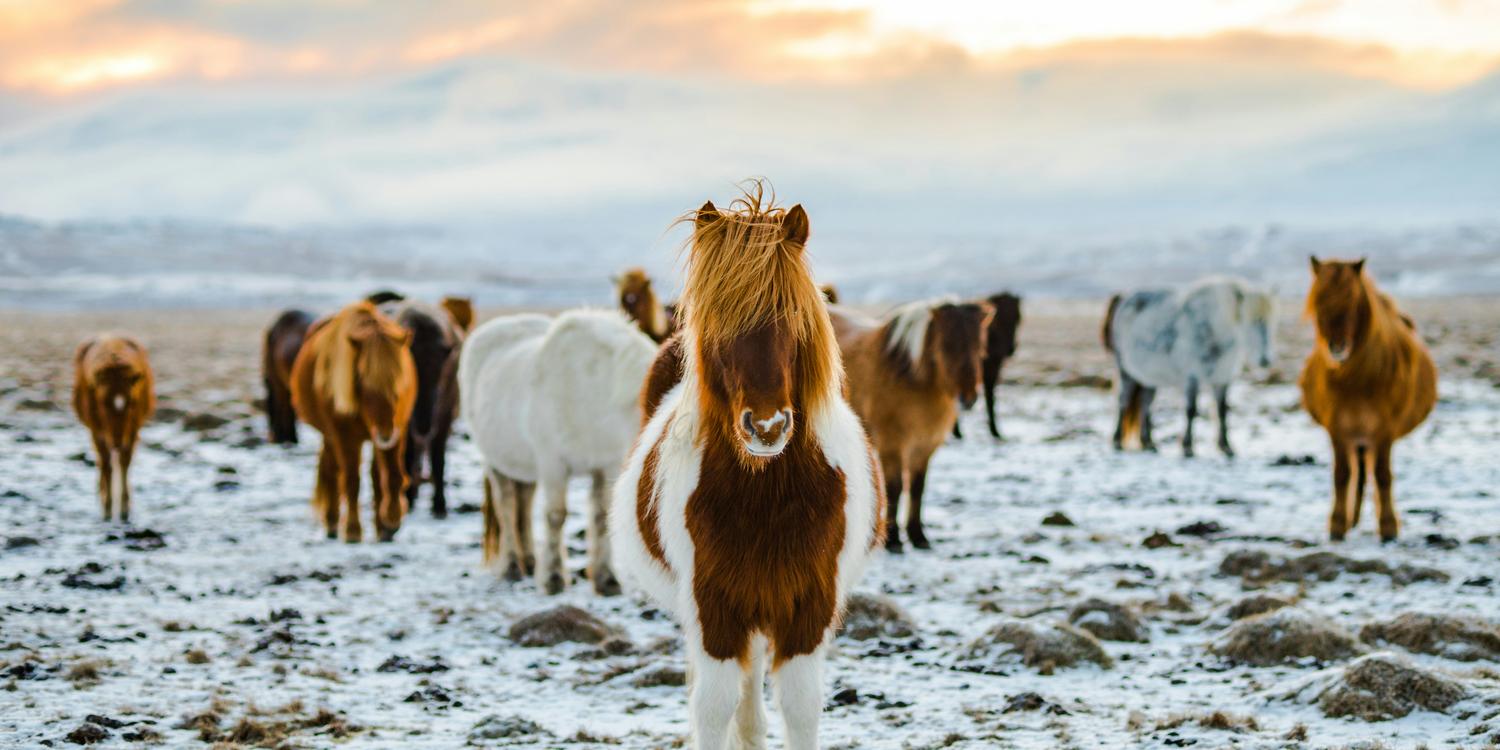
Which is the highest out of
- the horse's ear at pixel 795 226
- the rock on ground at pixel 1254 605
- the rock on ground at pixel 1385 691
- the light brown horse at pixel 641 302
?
the horse's ear at pixel 795 226

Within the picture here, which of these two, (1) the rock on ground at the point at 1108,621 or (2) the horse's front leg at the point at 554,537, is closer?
(1) the rock on ground at the point at 1108,621

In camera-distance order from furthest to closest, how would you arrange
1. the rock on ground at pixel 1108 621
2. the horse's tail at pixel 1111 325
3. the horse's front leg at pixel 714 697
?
the horse's tail at pixel 1111 325
the rock on ground at pixel 1108 621
the horse's front leg at pixel 714 697

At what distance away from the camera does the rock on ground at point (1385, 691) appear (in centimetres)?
489

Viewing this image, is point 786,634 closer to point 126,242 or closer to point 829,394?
point 829,394

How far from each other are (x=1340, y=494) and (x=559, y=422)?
5971 mm

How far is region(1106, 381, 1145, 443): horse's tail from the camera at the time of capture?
15289mm

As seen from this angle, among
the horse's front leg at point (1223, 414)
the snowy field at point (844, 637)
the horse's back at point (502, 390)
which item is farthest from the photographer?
the horse's front leg at point (1223, 414)

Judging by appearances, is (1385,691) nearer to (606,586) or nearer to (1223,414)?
(606,586)

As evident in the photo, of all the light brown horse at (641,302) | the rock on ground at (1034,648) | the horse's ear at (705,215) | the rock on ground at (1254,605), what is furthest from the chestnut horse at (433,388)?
the horse's ear at (705,215)

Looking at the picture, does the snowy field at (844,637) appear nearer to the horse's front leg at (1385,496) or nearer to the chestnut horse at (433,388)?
the horse's front leg at (1385,496)

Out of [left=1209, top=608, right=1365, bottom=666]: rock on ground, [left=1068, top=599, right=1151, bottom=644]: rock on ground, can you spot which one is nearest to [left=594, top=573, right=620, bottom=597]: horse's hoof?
[left=1068, top=599, right=1151, bottom=644]: rock on ground

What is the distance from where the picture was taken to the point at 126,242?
177 m

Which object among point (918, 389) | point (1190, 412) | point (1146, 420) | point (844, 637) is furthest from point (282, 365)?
point (1190, 412)

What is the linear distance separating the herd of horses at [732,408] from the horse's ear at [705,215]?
0.02 meters
